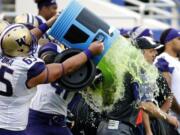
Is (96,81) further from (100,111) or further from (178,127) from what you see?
(178,127)

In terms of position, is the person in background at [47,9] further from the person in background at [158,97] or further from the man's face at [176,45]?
the man's face at [176,45]

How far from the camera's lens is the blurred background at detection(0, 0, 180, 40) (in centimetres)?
1195

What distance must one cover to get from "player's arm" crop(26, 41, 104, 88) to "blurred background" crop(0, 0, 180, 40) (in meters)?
5.93

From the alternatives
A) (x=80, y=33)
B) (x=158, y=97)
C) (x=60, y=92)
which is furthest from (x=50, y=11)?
(x=80, y=33)

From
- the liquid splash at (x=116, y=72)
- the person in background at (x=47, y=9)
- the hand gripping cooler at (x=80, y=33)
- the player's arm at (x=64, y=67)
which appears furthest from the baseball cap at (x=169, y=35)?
the player's arm at (x=64, y=67)

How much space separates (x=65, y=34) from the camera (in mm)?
5496

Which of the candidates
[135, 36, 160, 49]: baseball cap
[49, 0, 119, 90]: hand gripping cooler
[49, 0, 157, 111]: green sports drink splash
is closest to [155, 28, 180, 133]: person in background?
[135, 36, 160, 49]: baseball cap

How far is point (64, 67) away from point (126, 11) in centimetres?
808

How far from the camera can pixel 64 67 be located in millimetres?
5438

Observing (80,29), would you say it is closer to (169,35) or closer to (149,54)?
(149,54)

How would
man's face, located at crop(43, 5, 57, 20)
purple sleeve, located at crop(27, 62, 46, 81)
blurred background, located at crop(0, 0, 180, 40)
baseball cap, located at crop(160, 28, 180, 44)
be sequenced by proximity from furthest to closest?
1. blurred background, located at crop(0, 0, 180, 40)
2. baseball cap, located at crop(160, 28, 180, 44)
3. man's face, located at crop(43, 5, 57, 20)
4. purple sleeve, located at crop(27, 62, 46, 81)

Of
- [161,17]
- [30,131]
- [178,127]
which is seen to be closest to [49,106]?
[30,131]

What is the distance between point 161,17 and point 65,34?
26.1ft

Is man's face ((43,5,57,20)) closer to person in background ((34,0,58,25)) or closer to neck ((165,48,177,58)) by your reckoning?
person in background ((34,0,58,25))
